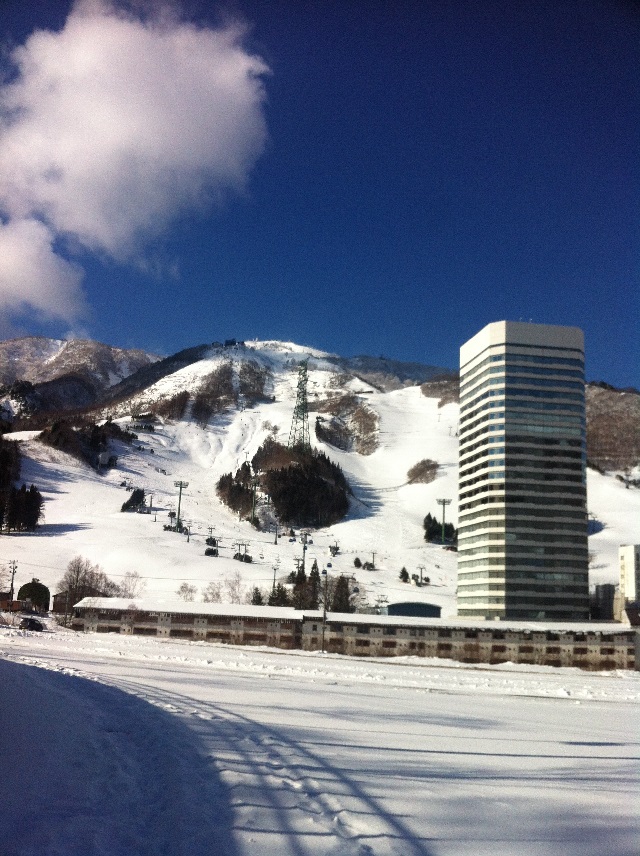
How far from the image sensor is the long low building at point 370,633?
72.1 metres

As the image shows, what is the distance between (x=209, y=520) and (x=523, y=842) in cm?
15213

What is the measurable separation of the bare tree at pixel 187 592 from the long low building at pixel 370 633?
65.7ft

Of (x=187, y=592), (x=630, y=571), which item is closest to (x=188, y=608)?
(x=187, y=592)

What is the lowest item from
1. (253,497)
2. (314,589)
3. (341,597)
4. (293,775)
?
(293,775)

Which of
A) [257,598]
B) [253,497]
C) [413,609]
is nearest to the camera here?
[257,598]

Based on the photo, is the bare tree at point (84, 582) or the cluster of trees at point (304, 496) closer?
the bare tree at point (84, 582)

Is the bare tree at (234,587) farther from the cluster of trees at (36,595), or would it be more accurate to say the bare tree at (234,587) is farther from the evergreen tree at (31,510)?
the evergreen tree at (31,510)

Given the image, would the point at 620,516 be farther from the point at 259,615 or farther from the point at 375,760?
the point at 375,760

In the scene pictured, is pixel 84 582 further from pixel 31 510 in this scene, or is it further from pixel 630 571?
pixel 630 571

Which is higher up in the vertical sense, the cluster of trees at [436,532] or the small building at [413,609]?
the cluster of trees at [436,532]

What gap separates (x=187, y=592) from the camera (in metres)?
101

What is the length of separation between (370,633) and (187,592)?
36.4 meters

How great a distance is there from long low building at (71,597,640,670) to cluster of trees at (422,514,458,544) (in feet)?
297

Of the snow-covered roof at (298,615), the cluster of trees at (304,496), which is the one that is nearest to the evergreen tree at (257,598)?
the snow-covered roof at (298,615)
